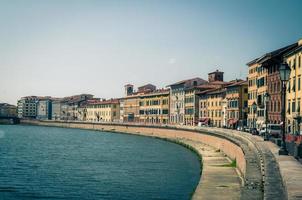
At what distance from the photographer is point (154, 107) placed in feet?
530

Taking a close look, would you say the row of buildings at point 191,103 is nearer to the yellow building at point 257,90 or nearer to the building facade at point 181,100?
the building facade at point 181,100

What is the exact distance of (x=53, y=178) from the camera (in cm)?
4416

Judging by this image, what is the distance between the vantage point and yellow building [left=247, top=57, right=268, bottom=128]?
285 feet

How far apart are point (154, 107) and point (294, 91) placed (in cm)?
9904

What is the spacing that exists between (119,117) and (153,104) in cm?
A: 4021

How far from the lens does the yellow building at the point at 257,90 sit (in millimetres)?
86750

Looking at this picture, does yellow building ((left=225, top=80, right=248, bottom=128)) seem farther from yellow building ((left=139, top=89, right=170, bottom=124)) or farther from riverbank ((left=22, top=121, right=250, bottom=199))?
yellow building ((left=139, top=89, right=170, bottom=124))

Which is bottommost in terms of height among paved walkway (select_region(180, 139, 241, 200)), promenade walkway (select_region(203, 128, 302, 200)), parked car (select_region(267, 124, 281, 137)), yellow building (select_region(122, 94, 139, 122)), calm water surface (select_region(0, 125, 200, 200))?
calm water surface (select_region(0, 125, 200, 200))

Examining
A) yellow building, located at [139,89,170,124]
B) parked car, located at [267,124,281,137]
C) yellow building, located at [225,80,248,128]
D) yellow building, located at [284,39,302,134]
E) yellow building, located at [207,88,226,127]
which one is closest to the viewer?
parked car, located at [267,124,281,137]

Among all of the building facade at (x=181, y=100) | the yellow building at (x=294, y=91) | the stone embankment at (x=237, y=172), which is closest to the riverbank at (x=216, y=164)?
the stone embankment at (x=237, y=172)

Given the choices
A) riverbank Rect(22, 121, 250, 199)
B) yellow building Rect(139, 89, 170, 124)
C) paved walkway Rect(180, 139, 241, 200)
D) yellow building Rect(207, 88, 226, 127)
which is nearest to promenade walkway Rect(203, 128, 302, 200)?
riverbank Rect(22, 121, 250, 199)

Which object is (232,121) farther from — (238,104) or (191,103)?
(191,103)

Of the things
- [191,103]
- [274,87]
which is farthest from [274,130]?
[191,103]

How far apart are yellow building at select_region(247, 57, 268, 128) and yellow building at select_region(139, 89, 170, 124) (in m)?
57.3
